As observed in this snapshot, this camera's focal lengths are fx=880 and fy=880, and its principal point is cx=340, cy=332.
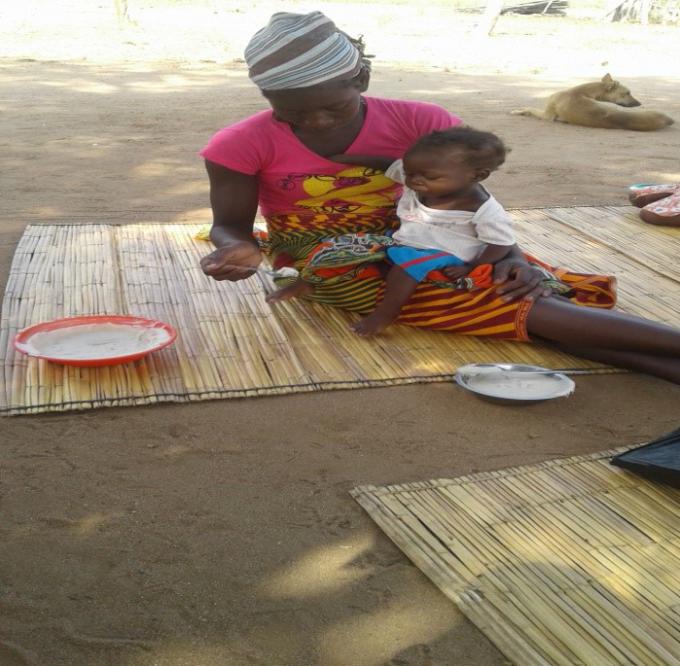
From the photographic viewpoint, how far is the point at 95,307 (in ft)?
9.00

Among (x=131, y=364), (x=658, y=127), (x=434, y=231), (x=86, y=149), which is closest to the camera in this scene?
(x=131, y=364)

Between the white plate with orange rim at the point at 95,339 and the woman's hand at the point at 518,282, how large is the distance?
922mm

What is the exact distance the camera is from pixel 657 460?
1.82 meters

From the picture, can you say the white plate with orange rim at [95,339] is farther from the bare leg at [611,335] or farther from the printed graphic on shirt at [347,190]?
the bare leg at [611,335]

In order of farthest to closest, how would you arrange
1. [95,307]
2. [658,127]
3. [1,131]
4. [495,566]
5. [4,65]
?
[4,65], [658,127], [1,131], [95,307], [495,566]

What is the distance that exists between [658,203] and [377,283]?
1855 mm

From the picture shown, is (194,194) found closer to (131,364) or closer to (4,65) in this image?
(131,364)

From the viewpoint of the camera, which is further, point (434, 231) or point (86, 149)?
point (86, 149)

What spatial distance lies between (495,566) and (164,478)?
0.70 meters

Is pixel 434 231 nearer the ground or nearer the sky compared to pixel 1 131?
nearer the sky

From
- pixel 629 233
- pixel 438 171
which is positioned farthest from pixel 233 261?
pixel 629 233

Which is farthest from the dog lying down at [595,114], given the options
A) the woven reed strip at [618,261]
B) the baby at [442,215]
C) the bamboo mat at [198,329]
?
the baby at [442,215]

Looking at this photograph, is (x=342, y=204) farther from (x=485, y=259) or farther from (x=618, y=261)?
(x=618, y=261)

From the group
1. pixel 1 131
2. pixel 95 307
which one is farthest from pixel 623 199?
pixel 1 131
